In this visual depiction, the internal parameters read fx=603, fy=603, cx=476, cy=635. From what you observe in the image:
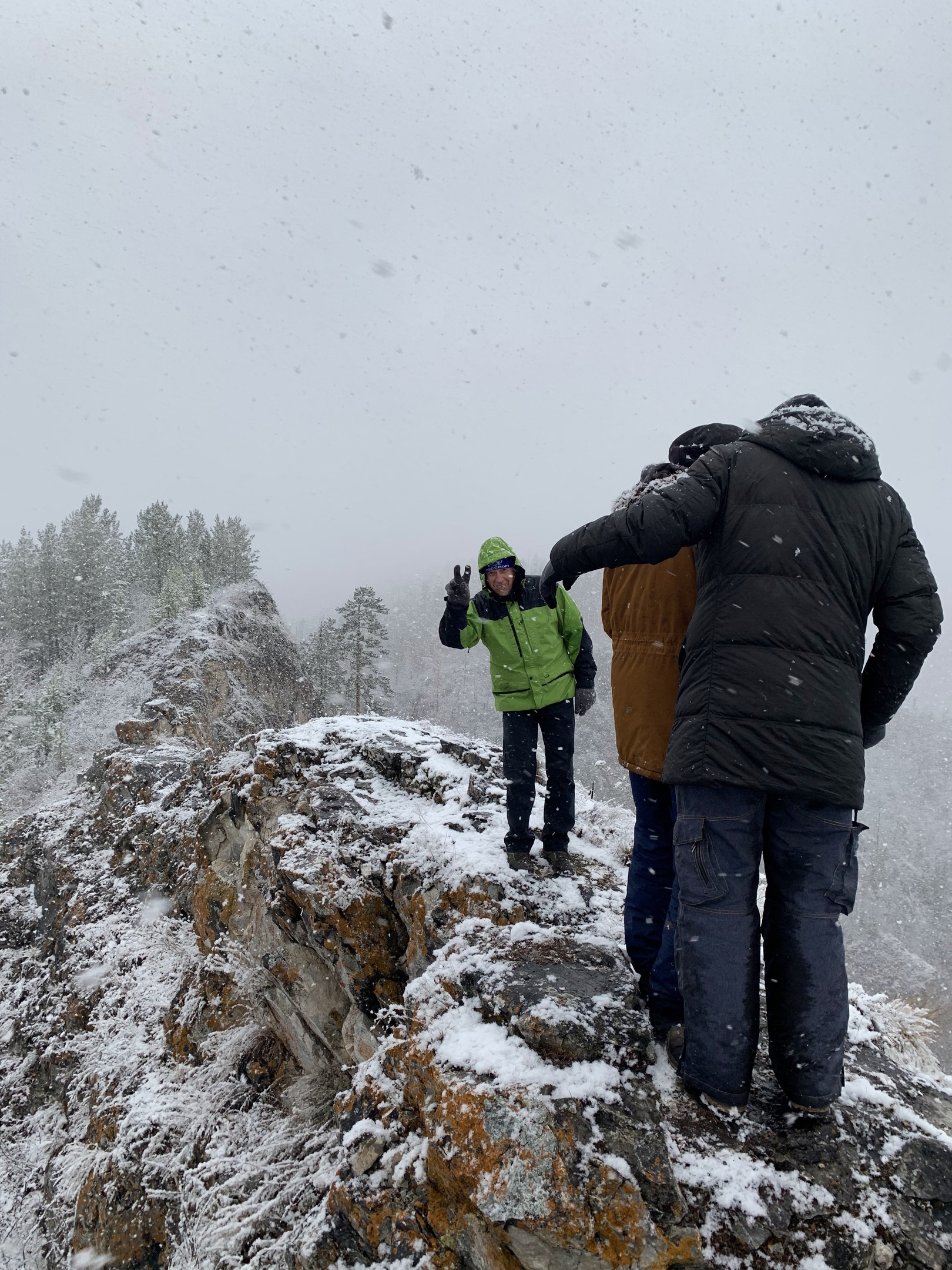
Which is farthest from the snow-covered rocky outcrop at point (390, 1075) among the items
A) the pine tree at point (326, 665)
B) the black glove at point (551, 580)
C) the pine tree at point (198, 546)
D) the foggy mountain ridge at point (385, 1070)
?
the pine tree at point (198, 546)

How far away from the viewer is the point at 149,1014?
7.43m

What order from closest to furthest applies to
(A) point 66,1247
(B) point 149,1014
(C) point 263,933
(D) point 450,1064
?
(D) point 450,1064 < (A) point 66,1247 < (C) point 263,933 < (B) point 149,1014

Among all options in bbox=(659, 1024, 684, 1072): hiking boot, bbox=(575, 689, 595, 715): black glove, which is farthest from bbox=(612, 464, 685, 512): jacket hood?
bbox=(659, 1024, 684, 1072): hiking boot

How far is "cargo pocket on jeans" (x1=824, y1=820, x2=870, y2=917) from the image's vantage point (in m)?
2.51

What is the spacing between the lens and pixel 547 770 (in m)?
4.68

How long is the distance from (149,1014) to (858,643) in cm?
877

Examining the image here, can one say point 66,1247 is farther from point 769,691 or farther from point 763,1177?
point 769,691

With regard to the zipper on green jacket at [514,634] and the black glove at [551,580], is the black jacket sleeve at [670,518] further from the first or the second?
the zipper on green jacket at [514,634]

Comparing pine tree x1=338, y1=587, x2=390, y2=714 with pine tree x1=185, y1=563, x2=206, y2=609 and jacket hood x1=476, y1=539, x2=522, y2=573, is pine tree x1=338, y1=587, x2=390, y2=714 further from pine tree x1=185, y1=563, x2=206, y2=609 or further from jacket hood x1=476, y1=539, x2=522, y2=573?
jacket hood x1=476, y1=539, x2=522, y2=573

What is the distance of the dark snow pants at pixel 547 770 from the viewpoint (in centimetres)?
477

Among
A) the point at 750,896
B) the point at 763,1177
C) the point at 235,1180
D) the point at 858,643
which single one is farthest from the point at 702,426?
the point at 235,1180

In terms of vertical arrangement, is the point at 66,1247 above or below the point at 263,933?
below

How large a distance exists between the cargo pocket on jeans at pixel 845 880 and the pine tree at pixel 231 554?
39277 millimetres

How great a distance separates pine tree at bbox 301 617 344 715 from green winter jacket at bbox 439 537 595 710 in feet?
88.1
